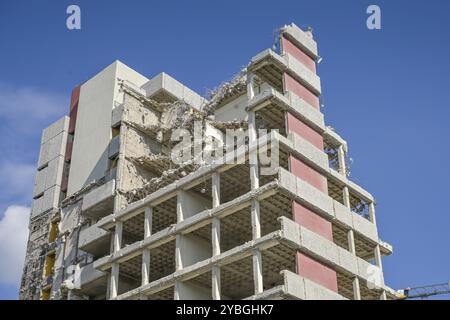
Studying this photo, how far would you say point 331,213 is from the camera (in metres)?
63.5

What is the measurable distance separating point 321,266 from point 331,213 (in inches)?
246

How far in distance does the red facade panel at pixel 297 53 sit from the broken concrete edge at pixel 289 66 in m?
0.95

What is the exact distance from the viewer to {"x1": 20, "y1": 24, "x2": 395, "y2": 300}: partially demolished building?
60.0 meters

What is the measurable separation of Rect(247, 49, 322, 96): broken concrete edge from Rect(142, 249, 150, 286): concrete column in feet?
66.5

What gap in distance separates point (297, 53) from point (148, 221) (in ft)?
73.8

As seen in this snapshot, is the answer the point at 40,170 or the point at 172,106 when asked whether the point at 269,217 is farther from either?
the point at 40,170

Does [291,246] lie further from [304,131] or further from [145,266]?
[145,266]

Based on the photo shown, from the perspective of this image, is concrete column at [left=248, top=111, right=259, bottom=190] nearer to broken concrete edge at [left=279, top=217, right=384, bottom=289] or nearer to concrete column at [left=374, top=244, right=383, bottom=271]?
broken concrete edge at [left=279, top=217, right=384, bottom=289]

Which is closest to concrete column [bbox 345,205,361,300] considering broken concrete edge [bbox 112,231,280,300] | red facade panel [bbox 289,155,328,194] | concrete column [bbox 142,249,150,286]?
red facade panel [bbox 289,155,328,194]

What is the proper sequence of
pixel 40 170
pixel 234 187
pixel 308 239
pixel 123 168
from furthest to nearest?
pixel 40 170, pixel 123 168, pixel 234 187, pixel 308 239

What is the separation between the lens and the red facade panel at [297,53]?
70.1 m

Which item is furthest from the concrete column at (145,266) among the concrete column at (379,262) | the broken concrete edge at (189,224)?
the concrete column at (379,262)

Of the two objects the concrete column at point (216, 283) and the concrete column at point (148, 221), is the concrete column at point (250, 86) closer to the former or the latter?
the concrete column at point (148, 221)
